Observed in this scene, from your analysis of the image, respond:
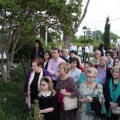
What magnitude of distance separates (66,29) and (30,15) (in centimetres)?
175

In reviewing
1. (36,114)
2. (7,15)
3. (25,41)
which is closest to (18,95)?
(7,15)

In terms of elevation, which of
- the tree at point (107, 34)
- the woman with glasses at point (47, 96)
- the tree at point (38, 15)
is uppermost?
the tree at point (107, 34)

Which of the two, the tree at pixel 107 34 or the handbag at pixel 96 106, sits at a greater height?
the tree at pixel 107 34

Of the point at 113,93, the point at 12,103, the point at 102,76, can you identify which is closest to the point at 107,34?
the point at 12,103

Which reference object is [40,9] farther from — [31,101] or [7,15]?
[31,101]

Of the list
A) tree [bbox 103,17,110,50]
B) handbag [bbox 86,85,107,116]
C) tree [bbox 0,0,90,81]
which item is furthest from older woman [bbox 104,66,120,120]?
tree [bbox 103,17,110,50]

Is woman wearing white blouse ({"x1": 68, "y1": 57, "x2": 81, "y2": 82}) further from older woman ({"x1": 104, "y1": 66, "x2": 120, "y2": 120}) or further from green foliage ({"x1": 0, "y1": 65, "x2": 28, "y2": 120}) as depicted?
green foliage ({"x1": 0, "y1": 65, "x2": 28, "y2": 120})

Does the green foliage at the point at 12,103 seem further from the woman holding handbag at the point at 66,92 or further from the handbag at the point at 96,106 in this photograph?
the handbag at the point at 96,106

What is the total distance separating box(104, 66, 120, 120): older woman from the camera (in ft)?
18.0

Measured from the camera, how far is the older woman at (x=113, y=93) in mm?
5496

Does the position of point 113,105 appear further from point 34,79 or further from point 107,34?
point 107,34

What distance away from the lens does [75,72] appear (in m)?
6.76

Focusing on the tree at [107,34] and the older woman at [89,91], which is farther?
the tree at [107,34]

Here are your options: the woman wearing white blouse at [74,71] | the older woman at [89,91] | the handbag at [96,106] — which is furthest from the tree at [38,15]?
the handbag at [96,106]
